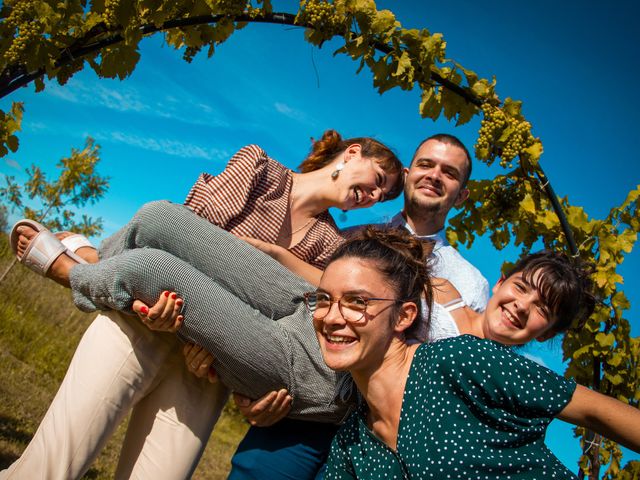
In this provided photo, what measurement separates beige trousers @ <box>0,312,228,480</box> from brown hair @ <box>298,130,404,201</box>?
1.12 m

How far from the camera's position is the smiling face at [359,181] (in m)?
2.52

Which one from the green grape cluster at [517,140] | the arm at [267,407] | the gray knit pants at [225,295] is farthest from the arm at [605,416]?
the green grape cluster at [517,140]

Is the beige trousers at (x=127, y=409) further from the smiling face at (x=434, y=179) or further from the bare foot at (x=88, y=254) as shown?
the smiling face at (x=434, y=179)

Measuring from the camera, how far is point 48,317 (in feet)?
27.8

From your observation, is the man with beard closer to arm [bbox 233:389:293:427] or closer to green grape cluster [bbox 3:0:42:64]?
arm [bbox 233:389:293:427]

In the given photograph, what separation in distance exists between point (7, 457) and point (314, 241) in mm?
2934

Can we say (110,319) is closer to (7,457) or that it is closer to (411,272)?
(411,272)

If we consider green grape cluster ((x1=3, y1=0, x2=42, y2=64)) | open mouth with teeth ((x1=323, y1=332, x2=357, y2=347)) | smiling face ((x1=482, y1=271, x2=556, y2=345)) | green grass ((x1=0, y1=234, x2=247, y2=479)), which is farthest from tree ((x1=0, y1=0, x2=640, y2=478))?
green grass ((x1=0, y1=234, x2=247, y2=479))

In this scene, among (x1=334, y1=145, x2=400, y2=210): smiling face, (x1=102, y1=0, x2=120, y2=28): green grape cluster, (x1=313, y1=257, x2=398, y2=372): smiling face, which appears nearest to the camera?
(x1=313, y1=257, x2=398, y2=372): smiling face

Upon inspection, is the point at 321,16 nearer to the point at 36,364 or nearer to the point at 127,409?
the point at 127,409

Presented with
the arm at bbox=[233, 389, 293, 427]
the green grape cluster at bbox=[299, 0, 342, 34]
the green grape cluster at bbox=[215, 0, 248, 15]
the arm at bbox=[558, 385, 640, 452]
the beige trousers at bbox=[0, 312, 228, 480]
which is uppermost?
the green grape cluster at bbox=[299, 0, 342, 34]

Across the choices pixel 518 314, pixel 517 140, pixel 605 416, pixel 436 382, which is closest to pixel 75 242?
pixel 436 382

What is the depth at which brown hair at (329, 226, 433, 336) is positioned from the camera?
189 centimetres

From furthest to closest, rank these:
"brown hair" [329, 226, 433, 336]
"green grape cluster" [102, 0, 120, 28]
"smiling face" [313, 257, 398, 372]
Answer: "green grape cluster" [102, 0, 120, 28]
"brown hair" [329, 226, 433, 336]
"smiling face" [313, 257, 398, 372]
